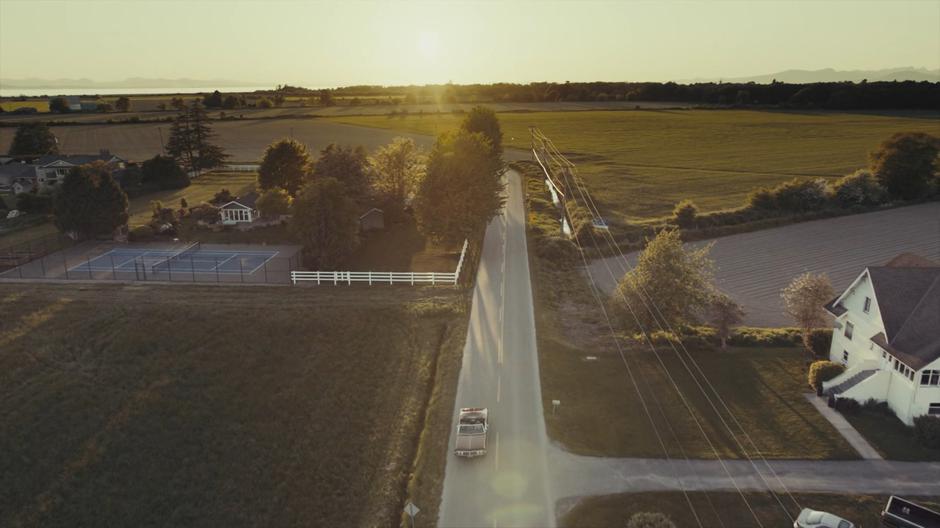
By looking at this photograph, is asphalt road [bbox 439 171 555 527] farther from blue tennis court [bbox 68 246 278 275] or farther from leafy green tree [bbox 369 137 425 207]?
leafy green tree [bbox 369 137 425 207]

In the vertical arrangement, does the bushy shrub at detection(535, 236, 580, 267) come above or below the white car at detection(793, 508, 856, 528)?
above

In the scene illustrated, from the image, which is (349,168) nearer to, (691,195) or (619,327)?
(619,327)

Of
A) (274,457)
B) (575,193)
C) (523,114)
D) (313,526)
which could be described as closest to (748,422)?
(313,526)

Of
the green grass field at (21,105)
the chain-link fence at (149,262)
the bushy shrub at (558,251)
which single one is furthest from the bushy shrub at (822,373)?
the green grass field at (21,105)

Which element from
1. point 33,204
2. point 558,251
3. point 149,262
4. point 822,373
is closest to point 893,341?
point 822,373

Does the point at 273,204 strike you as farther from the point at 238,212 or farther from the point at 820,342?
the point at 820,342

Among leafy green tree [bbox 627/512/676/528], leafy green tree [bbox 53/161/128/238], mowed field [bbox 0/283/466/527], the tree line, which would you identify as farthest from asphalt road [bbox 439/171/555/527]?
the tree line
